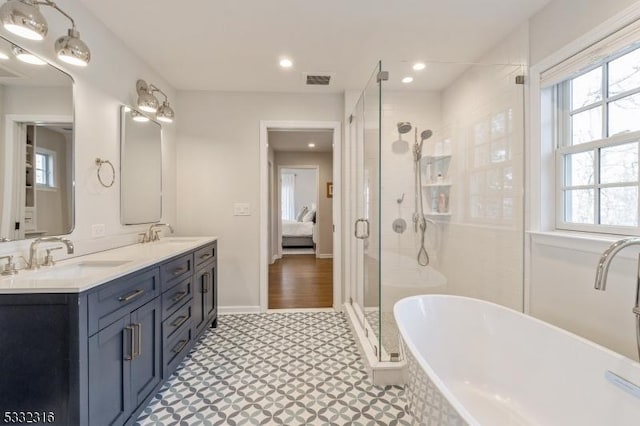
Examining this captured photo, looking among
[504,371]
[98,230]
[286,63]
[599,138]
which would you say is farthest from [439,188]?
[98,230]

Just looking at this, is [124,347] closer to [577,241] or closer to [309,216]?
[577,241]

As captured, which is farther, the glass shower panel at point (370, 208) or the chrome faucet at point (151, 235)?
the chrome faucet at point (151, 235)

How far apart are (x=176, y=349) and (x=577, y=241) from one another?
2.55m

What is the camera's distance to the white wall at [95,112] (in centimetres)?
182

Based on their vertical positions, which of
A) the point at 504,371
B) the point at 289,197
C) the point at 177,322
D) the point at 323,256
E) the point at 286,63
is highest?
the point at 286,63

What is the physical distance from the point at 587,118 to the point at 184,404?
292cm

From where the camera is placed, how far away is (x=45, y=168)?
1.65 meters

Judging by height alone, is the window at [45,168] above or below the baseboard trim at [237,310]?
above

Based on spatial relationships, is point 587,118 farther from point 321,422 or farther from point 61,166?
point 61,166

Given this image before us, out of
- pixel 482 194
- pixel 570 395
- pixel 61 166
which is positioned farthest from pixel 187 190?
pixel 570 395

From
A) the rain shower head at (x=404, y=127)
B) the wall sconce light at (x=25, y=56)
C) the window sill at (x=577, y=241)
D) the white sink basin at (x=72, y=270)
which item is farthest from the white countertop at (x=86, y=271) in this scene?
the window sill at (x=577, y=241)

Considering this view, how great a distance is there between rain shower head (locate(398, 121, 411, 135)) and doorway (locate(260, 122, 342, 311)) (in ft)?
2.83

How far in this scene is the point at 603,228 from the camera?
5.41ft

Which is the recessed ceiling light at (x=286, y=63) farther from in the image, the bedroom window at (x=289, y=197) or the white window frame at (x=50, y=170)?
the bedroom window at (x=289, y=197)
